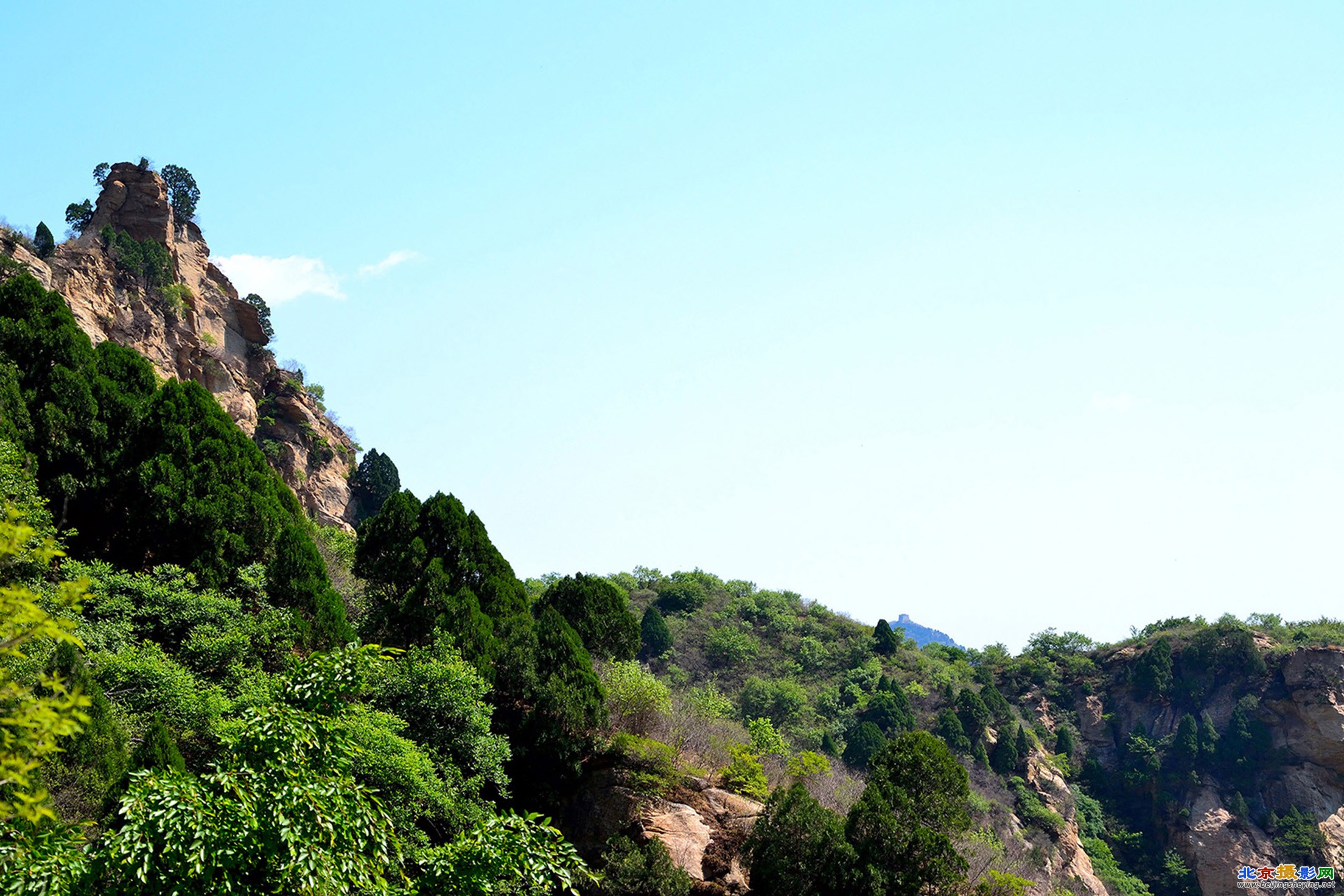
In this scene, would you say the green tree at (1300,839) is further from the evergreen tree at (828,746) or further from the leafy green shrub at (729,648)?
the leafy green shrub at (729,648)

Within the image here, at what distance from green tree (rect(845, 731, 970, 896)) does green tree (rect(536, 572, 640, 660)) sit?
27.3 feet

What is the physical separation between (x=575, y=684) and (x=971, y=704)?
30573 mm

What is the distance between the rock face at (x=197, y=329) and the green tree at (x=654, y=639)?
15739mm

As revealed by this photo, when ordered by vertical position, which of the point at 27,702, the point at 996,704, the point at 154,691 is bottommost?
the point at 154,691

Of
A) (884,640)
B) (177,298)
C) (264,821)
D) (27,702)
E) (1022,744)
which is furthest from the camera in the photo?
(884,640)

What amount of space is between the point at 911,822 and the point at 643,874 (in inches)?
215

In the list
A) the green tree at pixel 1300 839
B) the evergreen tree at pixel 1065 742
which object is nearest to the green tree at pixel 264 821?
the green tree at pixel 1300 839

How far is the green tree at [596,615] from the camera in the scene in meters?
27.4

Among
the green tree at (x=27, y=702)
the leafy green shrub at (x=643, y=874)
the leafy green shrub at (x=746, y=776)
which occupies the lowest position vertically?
the leafy green shrub at (x=643, y=874)

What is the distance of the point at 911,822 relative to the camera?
813 inches

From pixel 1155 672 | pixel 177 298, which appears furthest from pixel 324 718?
pixel 1155 672

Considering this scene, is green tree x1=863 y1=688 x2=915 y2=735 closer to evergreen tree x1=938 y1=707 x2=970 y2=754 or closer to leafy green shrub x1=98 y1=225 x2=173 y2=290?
evergreen tree x1=938 y1=707 x2=970 y2=754

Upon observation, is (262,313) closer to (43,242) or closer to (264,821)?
(43,242)

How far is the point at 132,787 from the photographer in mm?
7430
